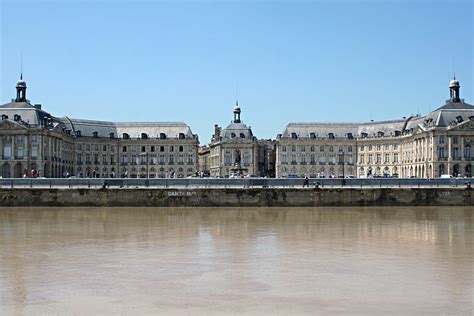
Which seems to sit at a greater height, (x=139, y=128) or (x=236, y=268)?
(x=139, y=128)

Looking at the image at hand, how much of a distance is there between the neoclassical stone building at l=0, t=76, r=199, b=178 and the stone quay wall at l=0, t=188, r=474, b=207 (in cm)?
4138

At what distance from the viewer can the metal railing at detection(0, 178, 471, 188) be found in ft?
170

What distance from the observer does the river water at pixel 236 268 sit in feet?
47.9

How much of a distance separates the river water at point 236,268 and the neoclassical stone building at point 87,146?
191ft

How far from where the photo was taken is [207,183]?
52375mm

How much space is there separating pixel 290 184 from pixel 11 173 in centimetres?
5102

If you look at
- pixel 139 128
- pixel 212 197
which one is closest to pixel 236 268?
pixel 212 197

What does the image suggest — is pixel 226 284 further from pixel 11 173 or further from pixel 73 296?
pixel 11 173

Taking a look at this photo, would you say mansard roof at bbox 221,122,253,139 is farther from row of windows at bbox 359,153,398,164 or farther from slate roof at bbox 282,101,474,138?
row of windows at bbox 359,153,398,164

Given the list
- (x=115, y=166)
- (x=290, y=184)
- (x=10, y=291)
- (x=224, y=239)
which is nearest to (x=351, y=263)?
(x=224, y=239)

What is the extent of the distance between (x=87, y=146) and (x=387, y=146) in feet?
159

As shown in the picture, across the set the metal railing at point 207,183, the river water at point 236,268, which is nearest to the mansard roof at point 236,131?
the metal railing at point 207,183

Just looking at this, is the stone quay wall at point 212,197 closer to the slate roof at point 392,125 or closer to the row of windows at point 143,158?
the slate roof at point 392,125

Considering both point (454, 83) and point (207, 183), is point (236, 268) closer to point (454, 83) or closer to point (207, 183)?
point (207, 183)
